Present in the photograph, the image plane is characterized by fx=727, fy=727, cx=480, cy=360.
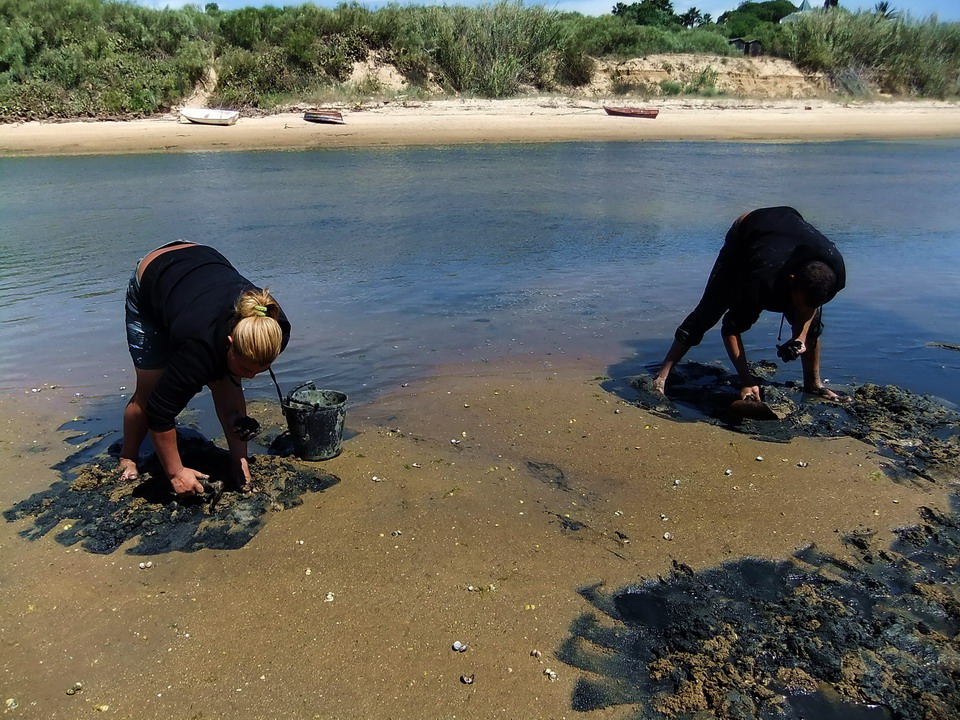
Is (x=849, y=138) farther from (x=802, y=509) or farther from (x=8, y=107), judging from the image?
(x=8, y=107)

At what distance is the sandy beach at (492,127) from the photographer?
21.5 metres

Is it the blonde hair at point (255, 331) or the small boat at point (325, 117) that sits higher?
the small boat at point (325, 117)

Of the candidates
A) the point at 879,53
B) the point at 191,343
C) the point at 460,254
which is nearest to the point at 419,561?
the point at 191,343

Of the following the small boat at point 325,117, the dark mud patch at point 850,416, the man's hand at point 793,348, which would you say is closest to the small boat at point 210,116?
the small boat at point 325,117

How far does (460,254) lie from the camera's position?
9.66 m

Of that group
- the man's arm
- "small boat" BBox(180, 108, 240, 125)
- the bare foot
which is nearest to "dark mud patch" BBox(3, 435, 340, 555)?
the bare foot

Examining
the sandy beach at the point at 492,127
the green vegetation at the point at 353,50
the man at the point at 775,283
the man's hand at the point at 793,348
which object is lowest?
the man's hand at the point at 793,348

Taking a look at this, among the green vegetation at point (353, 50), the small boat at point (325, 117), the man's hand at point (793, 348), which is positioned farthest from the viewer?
the green vegetation at point (353, 50)

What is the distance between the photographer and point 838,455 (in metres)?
4.50

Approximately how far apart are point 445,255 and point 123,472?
6.07 metres

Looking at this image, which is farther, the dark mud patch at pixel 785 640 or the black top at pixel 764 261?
the black top at pixel 764 261

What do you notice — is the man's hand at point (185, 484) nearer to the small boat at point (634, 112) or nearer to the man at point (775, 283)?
the man at point (775, 283)

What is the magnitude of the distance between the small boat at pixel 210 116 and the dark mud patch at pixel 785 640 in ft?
77.8

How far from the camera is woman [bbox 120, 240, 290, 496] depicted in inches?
121
